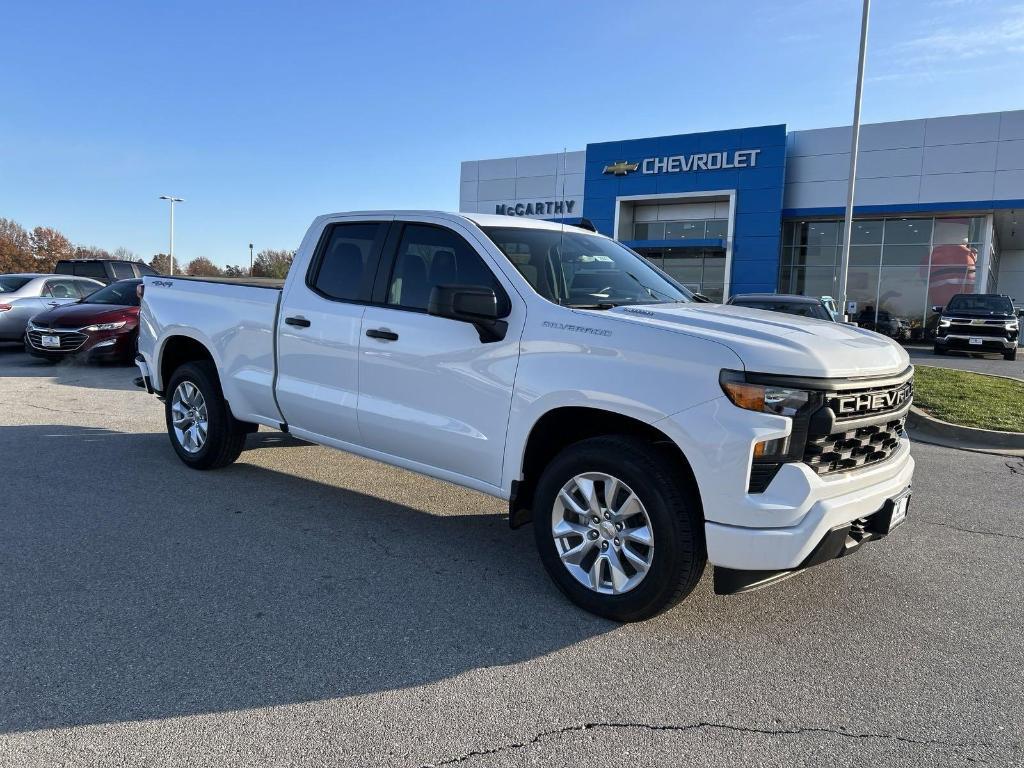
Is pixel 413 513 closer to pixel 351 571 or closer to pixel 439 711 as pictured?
pixel 351 571

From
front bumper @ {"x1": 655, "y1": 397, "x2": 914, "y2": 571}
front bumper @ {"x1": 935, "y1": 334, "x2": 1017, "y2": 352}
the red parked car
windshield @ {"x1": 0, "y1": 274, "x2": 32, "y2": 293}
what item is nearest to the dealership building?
front bumper @ {"x1": 935, "y1": 334, "x2": 1017, "y2": 352}

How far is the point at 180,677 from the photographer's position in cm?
301

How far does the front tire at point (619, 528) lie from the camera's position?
336 centimetres

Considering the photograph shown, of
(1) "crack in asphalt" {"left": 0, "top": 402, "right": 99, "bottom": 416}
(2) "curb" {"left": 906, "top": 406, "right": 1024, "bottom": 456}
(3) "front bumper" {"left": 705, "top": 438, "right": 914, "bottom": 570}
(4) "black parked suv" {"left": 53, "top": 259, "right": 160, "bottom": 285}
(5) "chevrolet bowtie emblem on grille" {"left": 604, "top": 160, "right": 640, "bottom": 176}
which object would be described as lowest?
(1) "crack in asphalt" {"left": 0, "top": 402, "right": 99, "bottom": 416}

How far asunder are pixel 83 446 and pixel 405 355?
169 inches

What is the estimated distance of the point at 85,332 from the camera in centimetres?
1273

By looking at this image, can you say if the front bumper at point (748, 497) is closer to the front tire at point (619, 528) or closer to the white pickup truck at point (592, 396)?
the white pickup truck at point (592, 396)

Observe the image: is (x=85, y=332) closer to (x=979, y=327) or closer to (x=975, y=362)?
(x=975, y=362)

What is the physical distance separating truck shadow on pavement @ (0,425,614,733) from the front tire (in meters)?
0.20

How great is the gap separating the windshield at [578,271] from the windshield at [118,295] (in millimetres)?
11193

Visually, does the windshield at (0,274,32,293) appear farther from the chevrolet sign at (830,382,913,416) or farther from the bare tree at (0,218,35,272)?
the bare tree at (0,218,35,272)

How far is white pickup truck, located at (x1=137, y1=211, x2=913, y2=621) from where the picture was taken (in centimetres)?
319

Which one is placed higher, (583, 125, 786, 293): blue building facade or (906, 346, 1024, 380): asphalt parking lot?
(583, 125, 786, 293): blue building facade

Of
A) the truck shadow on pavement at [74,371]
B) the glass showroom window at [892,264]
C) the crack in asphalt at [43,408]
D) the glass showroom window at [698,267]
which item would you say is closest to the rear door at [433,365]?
the crack in asphalt at [43,408]
